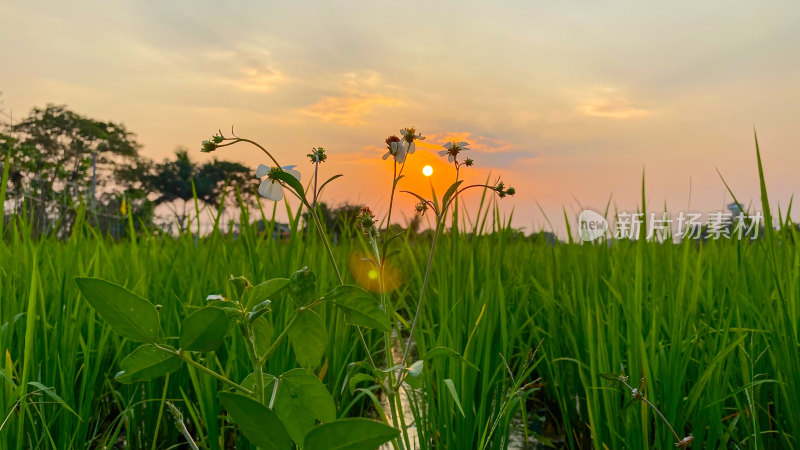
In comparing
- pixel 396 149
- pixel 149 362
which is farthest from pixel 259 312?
pixel 396 149

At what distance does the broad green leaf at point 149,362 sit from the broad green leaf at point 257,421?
13cm

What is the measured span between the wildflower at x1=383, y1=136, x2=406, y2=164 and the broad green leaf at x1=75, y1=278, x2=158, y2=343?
525mm

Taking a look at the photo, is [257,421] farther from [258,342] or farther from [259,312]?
[258,342]

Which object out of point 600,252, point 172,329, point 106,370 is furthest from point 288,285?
point 600,252

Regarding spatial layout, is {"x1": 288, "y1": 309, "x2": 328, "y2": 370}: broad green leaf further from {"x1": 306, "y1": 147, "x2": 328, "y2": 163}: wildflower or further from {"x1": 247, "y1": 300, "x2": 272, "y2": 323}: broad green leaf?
{"x1": 306, "y1": 147, "x2": 328, "y2": 163}: wildflower

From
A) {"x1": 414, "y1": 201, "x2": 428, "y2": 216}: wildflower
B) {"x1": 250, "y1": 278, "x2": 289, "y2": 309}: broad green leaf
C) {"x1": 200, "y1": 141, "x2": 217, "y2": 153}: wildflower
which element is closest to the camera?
{"x1": 250, "y1": 278, "x2": 289, "y2": 309}: broad green leaf

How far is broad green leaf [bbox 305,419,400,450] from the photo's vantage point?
1.52 feet

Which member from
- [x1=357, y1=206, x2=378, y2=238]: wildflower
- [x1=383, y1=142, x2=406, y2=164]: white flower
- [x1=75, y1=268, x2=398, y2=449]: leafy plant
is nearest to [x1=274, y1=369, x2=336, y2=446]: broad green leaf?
[x1=75, y1=268, x2=398, y2=449]: leafy plant

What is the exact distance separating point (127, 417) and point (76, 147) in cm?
2311

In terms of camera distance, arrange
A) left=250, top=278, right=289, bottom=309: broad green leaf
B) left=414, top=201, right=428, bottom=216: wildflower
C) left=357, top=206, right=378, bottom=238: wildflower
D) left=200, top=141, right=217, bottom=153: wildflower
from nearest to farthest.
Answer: left=250, top=278, right=289, bottom=309: broad green leaf < left=200, top=141, right=217, bottom=153: wildflower < left=357, top=206, right=378, bottom=238: wildflower < left=414, top=201, right=428, bottom=216: wildflower

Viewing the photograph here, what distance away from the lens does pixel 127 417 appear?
4.62ft

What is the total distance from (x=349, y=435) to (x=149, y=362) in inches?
9.2

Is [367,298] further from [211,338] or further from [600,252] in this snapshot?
[600,252]

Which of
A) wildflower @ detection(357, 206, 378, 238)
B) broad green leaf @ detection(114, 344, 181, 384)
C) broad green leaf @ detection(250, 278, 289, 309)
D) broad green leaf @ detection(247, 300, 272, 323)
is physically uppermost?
wildflower @ detection(357, 206, 378, 238)
